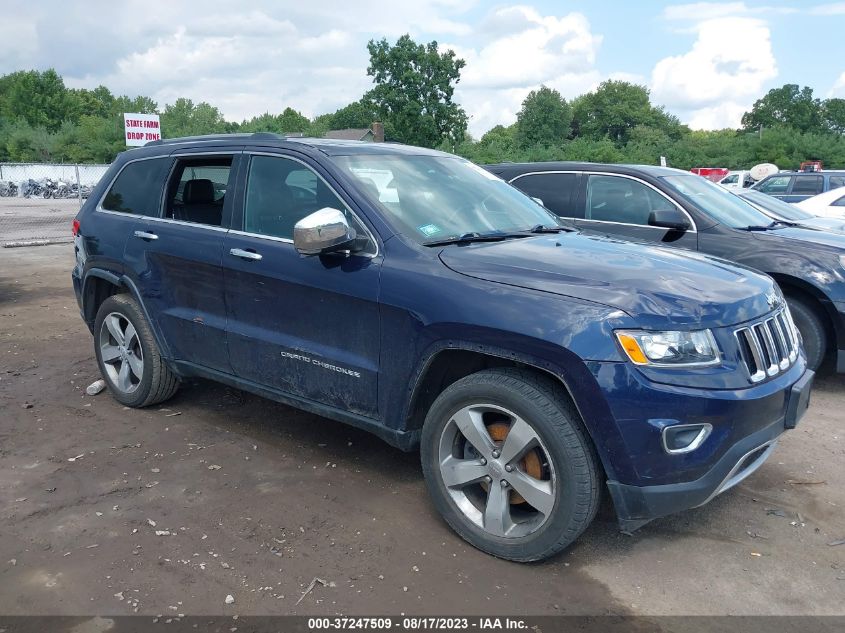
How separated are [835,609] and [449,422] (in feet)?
5.69

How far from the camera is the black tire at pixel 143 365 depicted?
4980 mm

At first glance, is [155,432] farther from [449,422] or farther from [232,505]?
[449,422]

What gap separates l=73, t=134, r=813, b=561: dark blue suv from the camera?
2973 mm

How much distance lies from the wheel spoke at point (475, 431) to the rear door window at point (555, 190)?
423 centimetres

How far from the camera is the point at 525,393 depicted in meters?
3.12

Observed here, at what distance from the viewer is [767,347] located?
328cm

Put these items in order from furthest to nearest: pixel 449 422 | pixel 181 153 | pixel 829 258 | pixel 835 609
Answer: pixel 829 258 < pixel 181 153 < pixel 449 422 < pixel 835 609

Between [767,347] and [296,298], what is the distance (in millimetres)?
2282

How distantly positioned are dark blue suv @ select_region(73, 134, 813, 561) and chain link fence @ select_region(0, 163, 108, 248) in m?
12.1

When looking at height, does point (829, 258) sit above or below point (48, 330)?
above

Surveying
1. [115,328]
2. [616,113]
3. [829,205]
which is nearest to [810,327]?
[115,328]

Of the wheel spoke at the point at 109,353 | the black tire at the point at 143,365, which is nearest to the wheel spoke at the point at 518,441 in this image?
the black tire at the point at 143,365

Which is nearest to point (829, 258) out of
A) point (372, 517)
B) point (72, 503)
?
point (372, 517)

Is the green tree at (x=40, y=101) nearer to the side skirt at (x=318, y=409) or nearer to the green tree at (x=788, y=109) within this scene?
the green tree at (x=788, y=109)
